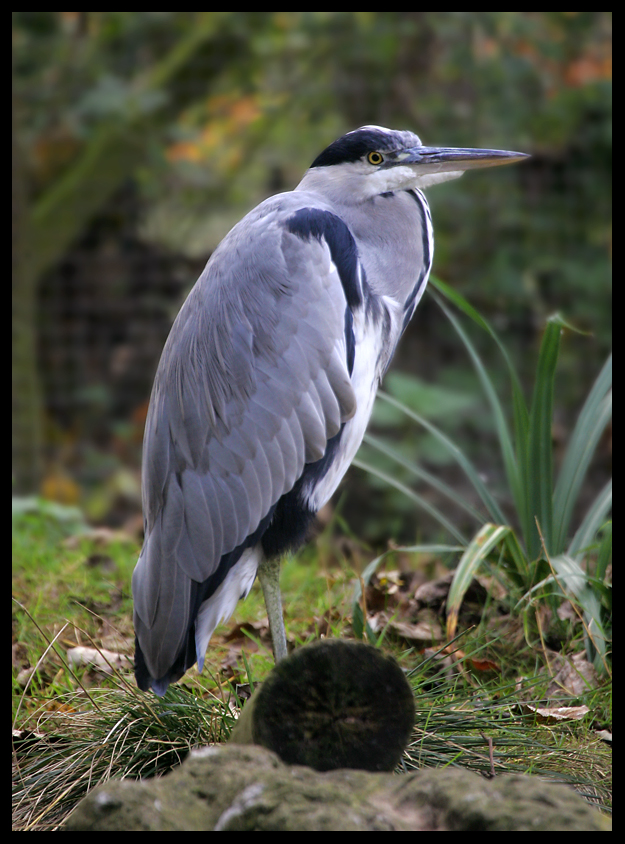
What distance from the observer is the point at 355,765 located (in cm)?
158

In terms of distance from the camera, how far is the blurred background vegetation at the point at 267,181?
16.3ft

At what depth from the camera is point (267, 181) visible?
5.57m

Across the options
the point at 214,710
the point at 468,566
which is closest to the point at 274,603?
the point at 214,710

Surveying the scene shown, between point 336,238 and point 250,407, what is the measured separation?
0.47m

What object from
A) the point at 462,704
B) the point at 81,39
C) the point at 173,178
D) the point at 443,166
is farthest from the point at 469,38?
the point at 462,704

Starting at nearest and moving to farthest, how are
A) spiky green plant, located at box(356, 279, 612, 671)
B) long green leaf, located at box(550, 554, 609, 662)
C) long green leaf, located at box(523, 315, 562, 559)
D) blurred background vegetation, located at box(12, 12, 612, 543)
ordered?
long green leaf, located at box(550, 554, 609, 662) < spiky green plant, located at box(356, 279, 612, 671) < long green leaf, located at box(523, 315, 562, 559) < blurred background vegetation, located at box(12, 12, 612, 543)

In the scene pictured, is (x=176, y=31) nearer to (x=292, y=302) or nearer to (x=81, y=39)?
(x=81, y=39)

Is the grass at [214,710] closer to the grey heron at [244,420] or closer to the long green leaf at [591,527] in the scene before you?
the grey heron at [244,420]

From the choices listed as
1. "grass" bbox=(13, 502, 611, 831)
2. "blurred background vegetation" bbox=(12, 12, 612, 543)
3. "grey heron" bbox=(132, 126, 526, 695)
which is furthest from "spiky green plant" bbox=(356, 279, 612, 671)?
"blurred background vegetation" bbox=(12, 12, 612, 543)

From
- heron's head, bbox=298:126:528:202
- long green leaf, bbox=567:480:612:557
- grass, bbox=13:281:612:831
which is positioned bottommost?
grass, bbox=13:281:612:831

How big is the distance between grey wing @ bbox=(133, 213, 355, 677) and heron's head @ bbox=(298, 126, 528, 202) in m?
0.30

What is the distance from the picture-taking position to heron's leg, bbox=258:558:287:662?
2.05 metres

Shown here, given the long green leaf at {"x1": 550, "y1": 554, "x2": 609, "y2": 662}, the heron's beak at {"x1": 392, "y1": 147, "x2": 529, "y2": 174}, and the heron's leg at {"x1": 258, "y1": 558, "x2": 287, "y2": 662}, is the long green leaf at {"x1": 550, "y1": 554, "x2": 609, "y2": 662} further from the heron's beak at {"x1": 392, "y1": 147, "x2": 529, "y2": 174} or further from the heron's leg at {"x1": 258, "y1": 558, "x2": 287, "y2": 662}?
the heron's beak at {"x1": 392, "y1": 147, "x2": 529, "y2": 174}

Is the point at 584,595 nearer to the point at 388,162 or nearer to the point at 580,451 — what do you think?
the point at 580,451
